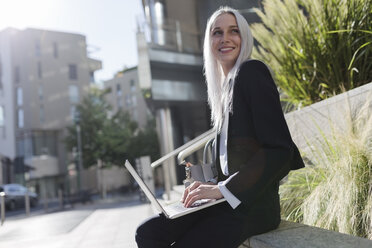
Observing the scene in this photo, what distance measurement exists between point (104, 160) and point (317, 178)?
86.4 ft

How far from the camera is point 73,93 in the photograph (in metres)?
39.1

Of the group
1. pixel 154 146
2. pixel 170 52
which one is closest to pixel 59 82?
pixel 154 146

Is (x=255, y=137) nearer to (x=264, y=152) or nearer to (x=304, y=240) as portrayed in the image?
(x=264, y=152)

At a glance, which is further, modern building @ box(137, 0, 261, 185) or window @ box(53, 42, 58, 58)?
window @ box(53, 42, 58, 58)

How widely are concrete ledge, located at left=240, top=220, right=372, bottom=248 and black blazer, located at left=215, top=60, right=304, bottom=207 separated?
186mm

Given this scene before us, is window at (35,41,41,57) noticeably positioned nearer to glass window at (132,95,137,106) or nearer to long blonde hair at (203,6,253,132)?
glass window at (132,95,137,106)

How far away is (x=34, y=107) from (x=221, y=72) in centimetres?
3809

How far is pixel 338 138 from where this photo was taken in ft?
6.78

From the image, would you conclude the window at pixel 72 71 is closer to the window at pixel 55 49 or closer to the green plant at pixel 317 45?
the window at pixel 55 49

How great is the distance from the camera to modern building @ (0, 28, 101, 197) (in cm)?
3534

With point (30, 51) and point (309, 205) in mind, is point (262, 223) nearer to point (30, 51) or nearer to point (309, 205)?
point (309, 205)

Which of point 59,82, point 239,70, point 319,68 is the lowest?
point 239,70

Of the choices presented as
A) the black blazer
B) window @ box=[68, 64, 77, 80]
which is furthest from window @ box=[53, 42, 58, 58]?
the black blazer

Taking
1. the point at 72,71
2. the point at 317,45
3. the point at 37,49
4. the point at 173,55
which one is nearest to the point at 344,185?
the point at 317,45
